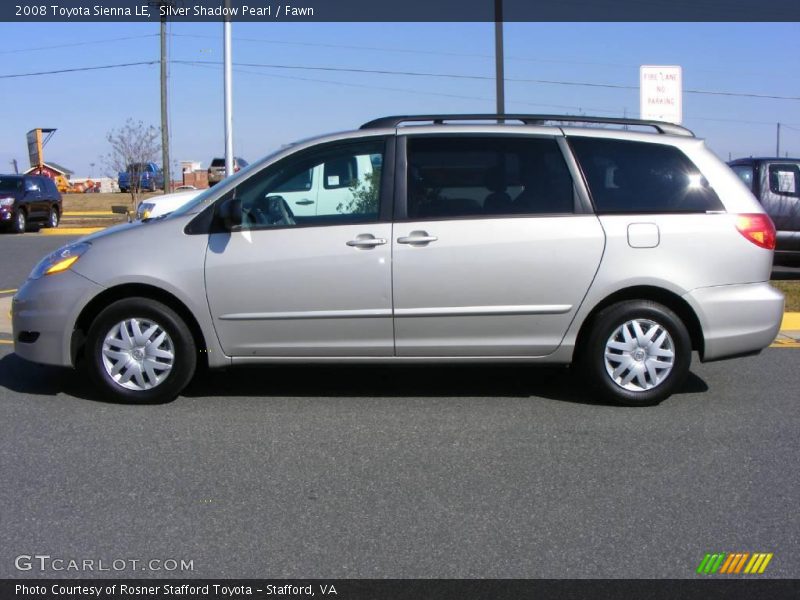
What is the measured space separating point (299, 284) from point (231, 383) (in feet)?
4.17

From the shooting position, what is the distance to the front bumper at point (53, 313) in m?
6.08

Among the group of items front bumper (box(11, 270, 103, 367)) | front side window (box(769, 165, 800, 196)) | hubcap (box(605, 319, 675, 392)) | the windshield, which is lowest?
hubcap (box(605, 319, 675, 392))

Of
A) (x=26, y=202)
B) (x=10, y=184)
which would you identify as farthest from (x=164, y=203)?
(x=10, y=184)

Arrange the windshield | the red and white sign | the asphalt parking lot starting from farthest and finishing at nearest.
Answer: the windshield, the red and white sign, the asphalt parking lot

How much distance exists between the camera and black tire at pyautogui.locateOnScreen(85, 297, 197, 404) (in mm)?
6043

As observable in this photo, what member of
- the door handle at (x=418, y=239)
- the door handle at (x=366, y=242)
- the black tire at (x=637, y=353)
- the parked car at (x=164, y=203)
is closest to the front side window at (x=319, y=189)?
the door handle at (x=366, y=242)

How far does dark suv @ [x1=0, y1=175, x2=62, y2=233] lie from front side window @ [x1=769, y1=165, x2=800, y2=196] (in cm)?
1970

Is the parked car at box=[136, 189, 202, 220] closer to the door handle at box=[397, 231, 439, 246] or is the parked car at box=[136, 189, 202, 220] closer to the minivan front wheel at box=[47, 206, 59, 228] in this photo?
the door handle at box=[397, 231, 439, 246]

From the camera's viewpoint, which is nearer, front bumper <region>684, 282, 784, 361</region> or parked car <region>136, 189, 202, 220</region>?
front bumper <region>684, 282, 784, 361</region>

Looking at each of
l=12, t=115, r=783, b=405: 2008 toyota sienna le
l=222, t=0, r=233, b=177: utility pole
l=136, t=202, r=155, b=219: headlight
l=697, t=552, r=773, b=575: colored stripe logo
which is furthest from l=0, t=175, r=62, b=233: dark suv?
l=697, t=552, r=773, b=575: colored stripe logo

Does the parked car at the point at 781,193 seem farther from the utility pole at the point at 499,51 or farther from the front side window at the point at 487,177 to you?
the front side window at the point at 487,177

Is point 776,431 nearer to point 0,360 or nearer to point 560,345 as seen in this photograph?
point 560,345

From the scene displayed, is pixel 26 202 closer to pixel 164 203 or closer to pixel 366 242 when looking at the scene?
pixel 164 203

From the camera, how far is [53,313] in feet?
20.0
